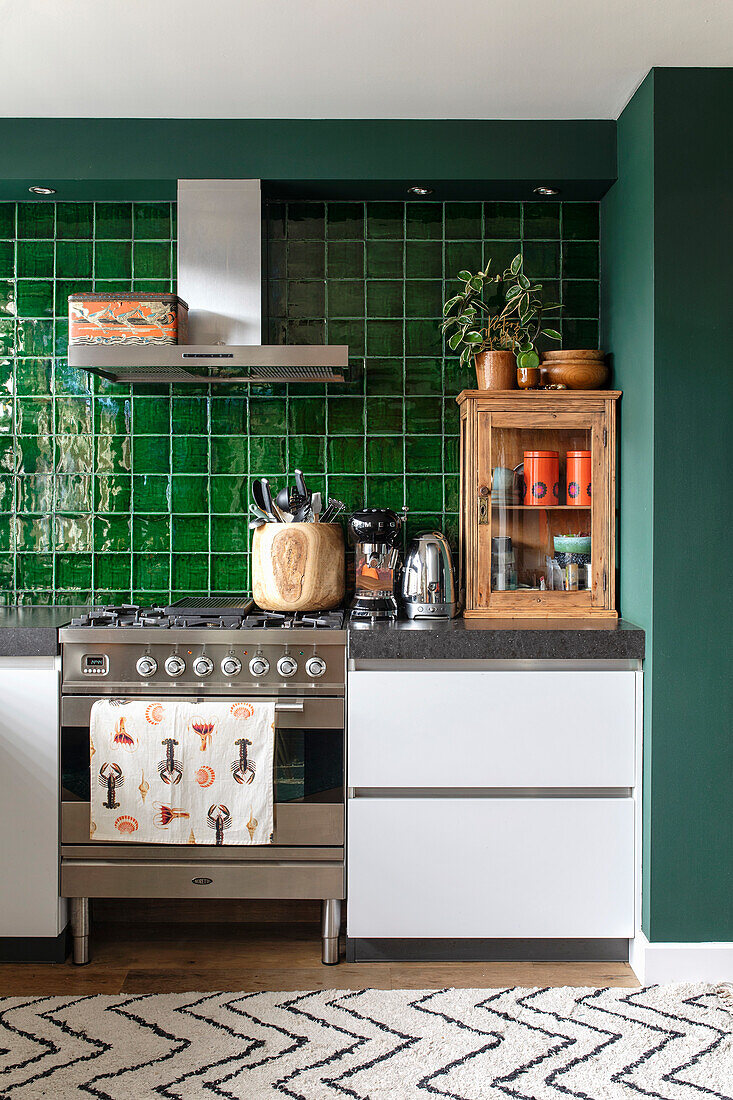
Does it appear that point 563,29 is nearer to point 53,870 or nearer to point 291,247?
point 291,247

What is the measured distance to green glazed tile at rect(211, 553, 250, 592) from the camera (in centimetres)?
313

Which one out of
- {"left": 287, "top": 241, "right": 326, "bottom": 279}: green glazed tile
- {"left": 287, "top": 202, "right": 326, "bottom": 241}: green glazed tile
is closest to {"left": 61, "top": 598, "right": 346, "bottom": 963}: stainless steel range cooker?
{"left": 287, "top": 241, "right": 326, "bottom": 279}: green glazed tile

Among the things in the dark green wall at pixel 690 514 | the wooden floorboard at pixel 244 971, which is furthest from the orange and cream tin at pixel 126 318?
the wooden floorboard at pixel 244 971

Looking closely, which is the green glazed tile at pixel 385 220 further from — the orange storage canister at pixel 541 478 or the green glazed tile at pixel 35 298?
the green glazed tile at pixel 35 298

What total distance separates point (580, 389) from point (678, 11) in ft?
3.37

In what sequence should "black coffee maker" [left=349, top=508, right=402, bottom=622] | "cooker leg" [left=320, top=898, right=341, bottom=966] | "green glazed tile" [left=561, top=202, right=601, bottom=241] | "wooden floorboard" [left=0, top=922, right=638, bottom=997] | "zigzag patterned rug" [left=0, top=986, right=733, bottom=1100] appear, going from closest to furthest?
"zigzag patterned rug" [left=0, top=986, right=733, bottom=1100] → "wooden floorboard" [left=0, top=922, right=638, bottom=997] → "cooker leg" [left=320, top=898, right=341, bottom=966] → "black coffee maker" [left=349, top=508, right=402, bottom=622] → "green glazed tile" [left=561, top=202, right=601, bottom=241]

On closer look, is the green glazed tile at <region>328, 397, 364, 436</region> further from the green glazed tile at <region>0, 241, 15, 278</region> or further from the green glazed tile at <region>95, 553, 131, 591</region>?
the green glazed tile at <region>0, 241, 15, 278</region>

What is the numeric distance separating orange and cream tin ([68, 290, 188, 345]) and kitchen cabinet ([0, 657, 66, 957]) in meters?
1.02

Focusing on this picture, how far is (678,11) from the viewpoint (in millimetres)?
2189

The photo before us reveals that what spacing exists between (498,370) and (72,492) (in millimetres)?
1516

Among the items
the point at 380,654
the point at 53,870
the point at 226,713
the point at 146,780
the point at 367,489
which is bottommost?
the point at 53,870

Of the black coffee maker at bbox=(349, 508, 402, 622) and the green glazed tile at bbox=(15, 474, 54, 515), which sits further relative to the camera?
the green glazed tile at bbox=(15, 474, 54, 515)

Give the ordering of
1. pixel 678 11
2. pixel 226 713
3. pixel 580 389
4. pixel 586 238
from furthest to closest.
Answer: pixel 586 238 < pixel 580 389 < pixel 226 713 < pixel 678 11

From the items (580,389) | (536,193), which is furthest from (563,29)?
(580,389)
